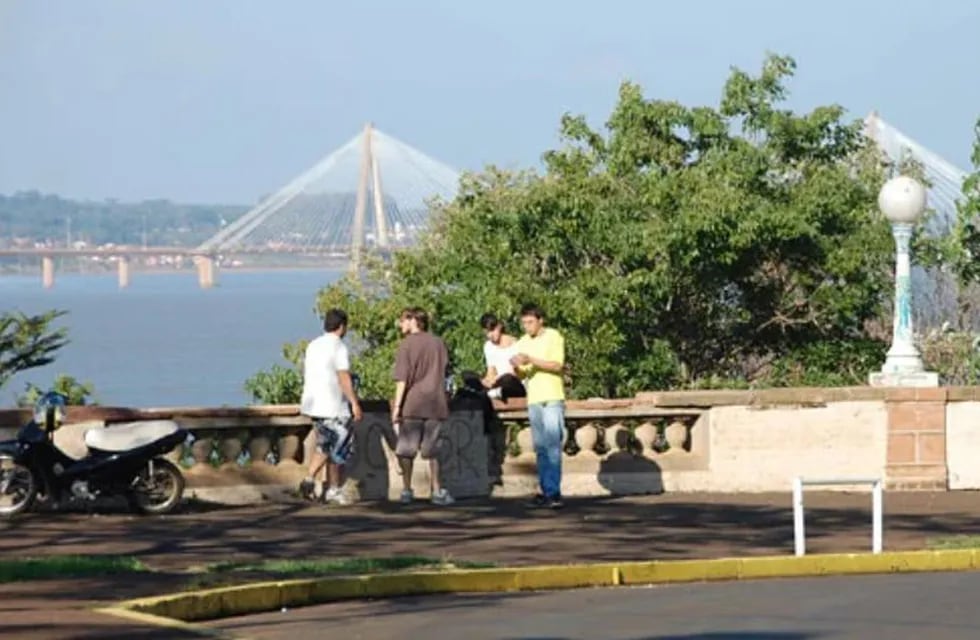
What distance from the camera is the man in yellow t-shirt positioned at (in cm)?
2061

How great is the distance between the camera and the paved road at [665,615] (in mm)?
12516

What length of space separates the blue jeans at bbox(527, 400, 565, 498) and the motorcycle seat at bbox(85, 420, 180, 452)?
325 centimetres

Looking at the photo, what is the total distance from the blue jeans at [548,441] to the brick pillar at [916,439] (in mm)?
3693

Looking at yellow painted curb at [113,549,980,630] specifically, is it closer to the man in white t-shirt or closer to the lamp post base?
the man in white t-shirt

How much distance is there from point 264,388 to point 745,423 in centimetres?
2543

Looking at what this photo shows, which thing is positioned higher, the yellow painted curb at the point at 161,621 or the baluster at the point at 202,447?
the baluster at the point at 202,447

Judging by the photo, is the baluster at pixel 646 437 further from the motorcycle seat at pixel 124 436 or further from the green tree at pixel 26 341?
the green tree at pixel 26 341

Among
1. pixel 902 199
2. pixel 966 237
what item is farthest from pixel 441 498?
pixel 966 237

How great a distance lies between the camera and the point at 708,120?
132ft

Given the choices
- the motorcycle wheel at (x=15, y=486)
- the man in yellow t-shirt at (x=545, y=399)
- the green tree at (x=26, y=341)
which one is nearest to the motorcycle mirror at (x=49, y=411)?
the motorcycle wheel at (x=15, y=486)

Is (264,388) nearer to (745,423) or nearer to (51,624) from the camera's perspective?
(745,423)

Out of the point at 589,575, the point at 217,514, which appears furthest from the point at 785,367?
the point at 589,575

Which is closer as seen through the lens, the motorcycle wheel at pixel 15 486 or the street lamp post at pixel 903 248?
the motorcycle wheel at pixel 15 486

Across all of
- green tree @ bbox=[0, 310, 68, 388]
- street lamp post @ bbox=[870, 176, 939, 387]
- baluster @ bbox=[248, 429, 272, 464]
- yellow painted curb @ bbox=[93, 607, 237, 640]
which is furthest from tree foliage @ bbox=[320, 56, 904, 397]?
yellow painted curb @ bbox=[93, 607, 237, 640]
